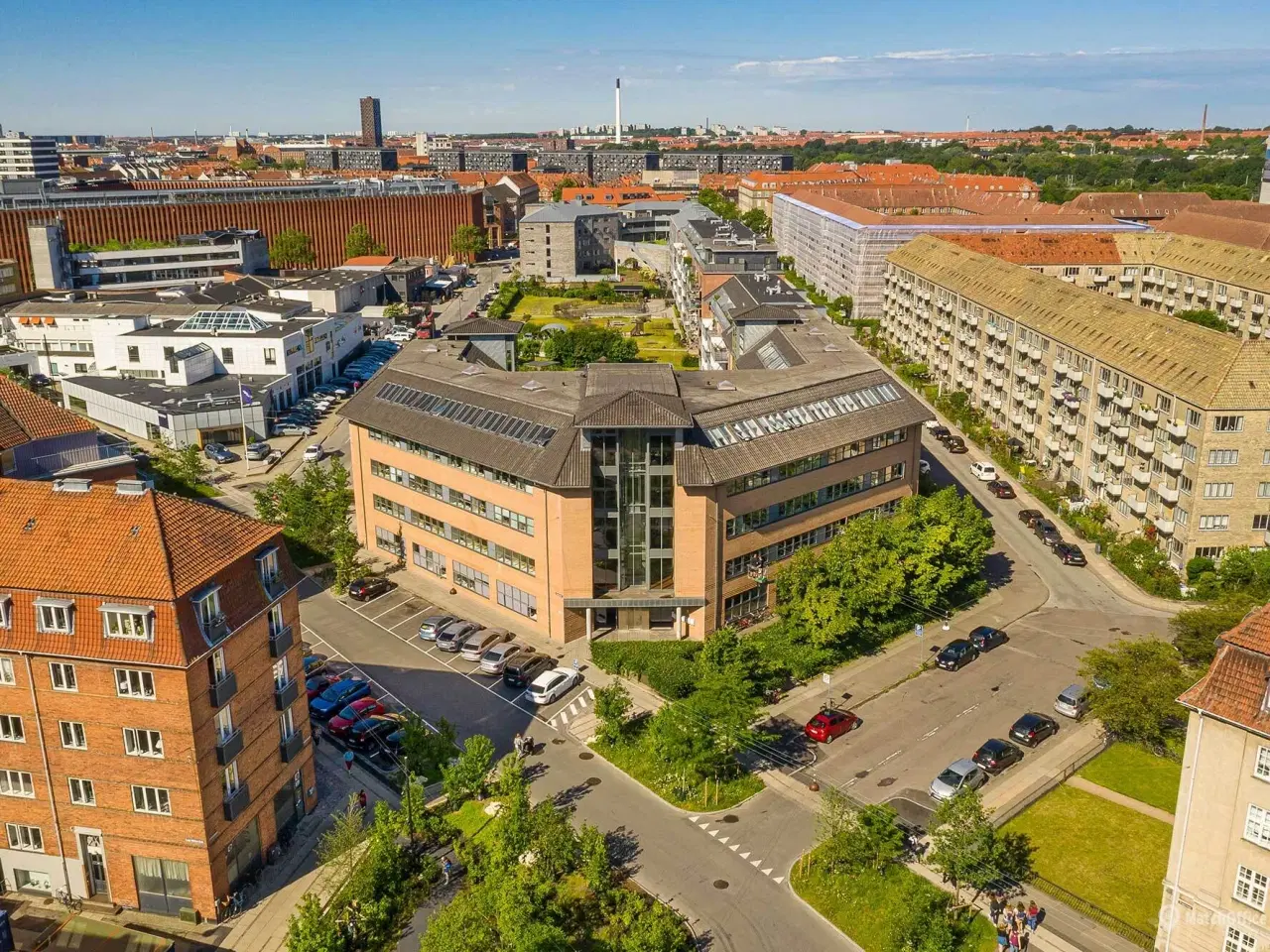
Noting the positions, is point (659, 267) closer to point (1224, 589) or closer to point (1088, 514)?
point (1088, 514)

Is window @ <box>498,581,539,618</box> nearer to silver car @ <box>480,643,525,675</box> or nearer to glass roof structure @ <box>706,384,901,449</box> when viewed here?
silver car @ <box>480,643,525,675</box>

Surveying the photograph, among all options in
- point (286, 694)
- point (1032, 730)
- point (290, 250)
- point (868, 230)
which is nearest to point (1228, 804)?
point (1032, 730)

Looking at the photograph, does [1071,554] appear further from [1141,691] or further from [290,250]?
[290,250]

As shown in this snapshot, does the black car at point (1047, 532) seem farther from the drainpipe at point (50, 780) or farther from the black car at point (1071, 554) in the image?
the drainpipe at point (50, 780)

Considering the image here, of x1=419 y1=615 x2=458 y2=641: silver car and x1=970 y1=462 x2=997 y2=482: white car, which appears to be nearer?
x1=419 y1=615 x2=458 y2=641: silver car

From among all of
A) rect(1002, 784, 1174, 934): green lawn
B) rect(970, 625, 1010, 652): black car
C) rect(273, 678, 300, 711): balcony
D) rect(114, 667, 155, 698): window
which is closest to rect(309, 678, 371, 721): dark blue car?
rect(273, 678, 300, 711): balcony

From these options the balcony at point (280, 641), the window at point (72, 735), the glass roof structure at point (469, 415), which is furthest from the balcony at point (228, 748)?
the glass roof structure at point (469, 415)

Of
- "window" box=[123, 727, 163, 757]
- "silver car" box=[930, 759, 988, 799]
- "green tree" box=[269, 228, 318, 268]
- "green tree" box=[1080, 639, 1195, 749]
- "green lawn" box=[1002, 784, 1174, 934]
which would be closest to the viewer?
"window" box=[123, 727, 163, 757]
